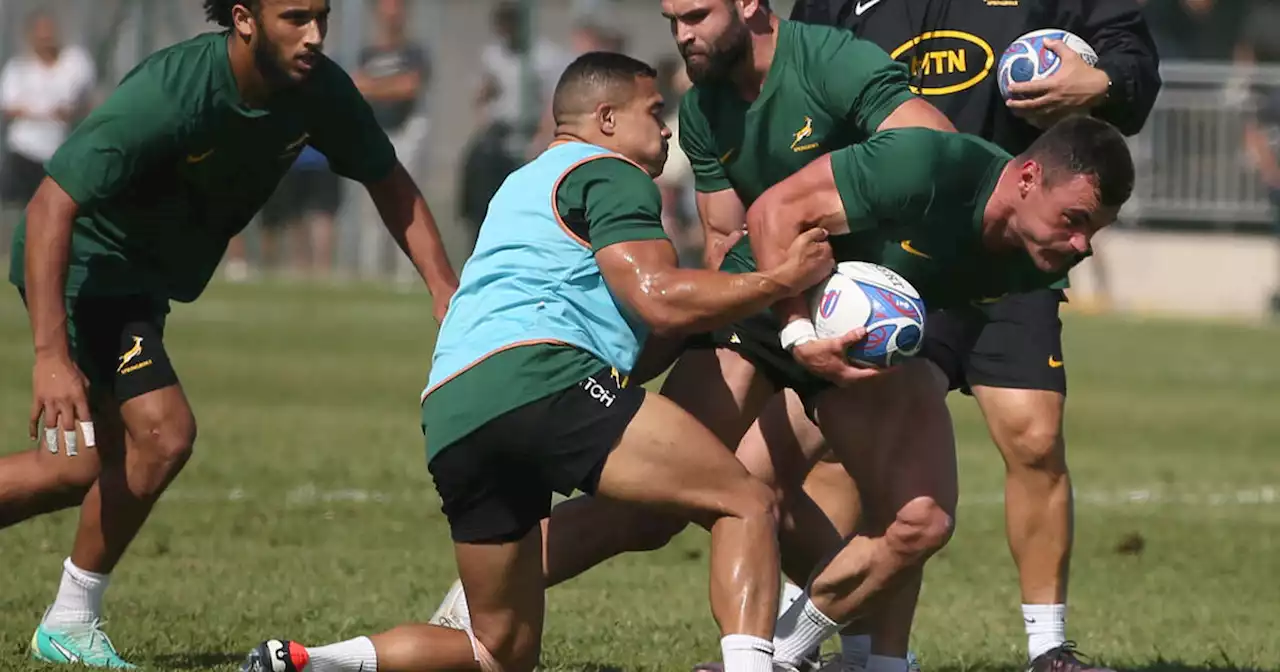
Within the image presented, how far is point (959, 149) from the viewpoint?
6344 mm

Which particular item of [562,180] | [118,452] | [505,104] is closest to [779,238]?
[562,180]

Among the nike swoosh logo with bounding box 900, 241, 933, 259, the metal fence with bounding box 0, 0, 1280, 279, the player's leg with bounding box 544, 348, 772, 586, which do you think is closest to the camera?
the nike swoosh logo with bounding box 900, 241, 933, 259

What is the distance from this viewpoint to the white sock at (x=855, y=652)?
720 cm

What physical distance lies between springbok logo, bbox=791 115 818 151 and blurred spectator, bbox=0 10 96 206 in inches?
707

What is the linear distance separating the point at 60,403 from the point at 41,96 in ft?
59.3

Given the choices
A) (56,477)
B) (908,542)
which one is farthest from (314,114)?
(908,542)

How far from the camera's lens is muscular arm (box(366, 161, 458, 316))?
25.4ft

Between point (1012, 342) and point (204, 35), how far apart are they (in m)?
2.94

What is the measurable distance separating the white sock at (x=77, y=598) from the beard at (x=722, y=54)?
263 centimetres

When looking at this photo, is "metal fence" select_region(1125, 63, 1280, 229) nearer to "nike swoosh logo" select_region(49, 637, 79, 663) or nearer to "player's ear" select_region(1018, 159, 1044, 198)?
"player's ear" select_region(1018, 159, 1044, 198)

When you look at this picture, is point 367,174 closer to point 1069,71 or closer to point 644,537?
point 644,537

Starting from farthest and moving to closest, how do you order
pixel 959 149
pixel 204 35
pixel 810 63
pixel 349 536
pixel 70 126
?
pixel 70 126, pixel 349 536, pixel 204 35, pixel 810 63, pixel 959 149

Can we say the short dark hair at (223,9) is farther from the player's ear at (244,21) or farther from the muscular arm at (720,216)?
the muscular arm at (720,216)

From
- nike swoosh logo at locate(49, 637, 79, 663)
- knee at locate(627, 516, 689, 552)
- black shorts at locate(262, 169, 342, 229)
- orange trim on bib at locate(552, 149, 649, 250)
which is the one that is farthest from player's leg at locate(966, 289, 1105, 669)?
black shorts at locate(262, 169, 342, 229)
